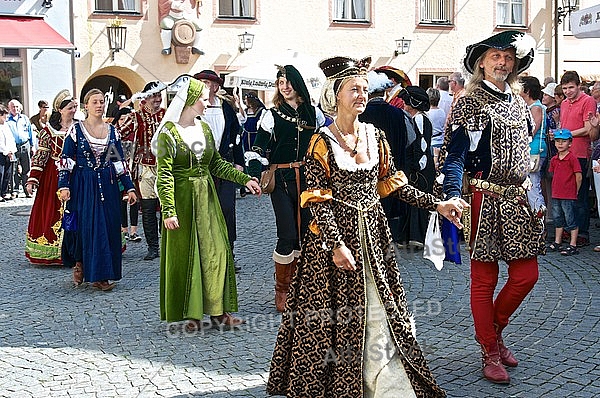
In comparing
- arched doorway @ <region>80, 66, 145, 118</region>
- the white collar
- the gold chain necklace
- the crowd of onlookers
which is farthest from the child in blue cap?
arched doorway @ <region>80, 66, 145, 118</region>

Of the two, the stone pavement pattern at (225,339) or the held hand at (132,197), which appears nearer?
the stone pavement pattern at (225,339)

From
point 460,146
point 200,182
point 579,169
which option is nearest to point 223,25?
point 579,169

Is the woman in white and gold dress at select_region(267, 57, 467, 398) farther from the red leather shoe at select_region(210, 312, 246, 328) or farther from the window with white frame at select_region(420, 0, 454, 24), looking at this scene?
the window with white frame at select_region(420, 0, 454, 24)

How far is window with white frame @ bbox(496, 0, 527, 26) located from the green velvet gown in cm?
2006

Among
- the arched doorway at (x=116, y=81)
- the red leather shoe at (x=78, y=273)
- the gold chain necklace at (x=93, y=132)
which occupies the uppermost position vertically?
the arched doorway at (x=116, y=81)

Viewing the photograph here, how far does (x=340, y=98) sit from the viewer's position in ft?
14.7

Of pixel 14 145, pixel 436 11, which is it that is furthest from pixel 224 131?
pixel 436 11

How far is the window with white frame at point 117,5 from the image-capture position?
66.7 ft

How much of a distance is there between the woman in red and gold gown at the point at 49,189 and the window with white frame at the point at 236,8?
12.8 meters

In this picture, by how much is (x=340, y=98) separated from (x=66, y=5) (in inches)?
643

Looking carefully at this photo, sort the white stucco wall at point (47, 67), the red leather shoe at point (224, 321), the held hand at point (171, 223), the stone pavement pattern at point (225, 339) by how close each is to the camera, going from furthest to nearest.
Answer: the white stucco wall at point (47, 67), the red leather shoe at point (224, 321), the held hand at point (171, 223), the stone pavement pattern at point (225, 339)

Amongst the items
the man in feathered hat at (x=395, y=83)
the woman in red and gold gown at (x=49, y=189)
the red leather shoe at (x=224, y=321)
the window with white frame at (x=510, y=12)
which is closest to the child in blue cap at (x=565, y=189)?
the man in feathered hat at (x=395, y=83)

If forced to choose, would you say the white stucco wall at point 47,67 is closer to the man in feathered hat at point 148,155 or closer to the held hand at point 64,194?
the man in feathered hat at point 148,155

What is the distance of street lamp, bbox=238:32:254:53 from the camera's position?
827 inches
